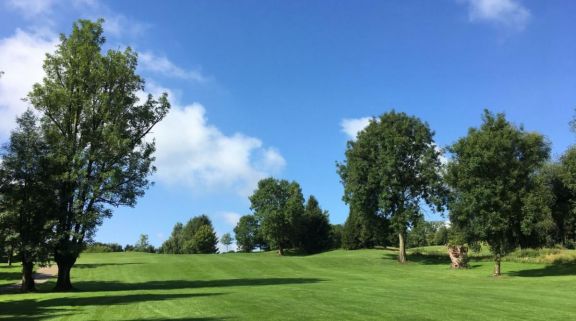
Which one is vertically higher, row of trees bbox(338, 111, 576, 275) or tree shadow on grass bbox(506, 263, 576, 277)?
row of trees bbox(338, 111, 576, 275)

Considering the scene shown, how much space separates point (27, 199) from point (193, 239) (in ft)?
294

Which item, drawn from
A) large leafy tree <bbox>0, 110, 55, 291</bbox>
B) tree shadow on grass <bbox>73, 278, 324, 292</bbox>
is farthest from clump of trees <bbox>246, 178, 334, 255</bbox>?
large leafy tree <bbox>0, 110, 55, 291</bbox>

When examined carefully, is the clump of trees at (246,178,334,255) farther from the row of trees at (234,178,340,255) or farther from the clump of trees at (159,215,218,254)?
the clump of trees at (159,215,218,254)

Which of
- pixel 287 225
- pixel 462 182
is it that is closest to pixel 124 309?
pixel 462 182

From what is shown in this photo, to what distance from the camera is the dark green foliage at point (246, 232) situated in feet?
353

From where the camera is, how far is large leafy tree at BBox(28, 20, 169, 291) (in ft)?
109

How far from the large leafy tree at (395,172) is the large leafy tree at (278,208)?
35.0 m

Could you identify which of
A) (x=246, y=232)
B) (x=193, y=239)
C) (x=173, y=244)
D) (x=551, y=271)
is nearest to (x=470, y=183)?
(x=551, y=271)

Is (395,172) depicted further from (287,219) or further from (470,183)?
(287,219)

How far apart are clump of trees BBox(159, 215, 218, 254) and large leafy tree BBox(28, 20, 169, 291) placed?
8576 cm

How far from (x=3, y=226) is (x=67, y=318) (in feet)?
61.7

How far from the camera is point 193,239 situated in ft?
394

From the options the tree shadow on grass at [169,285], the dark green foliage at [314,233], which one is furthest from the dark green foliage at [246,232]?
the tree shadow on grass at [169,285]

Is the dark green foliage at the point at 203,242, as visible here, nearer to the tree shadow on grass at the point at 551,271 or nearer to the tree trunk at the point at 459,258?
the tree trunk at the point at 459,258
